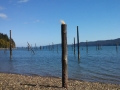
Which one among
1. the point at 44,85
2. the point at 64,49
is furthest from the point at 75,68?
the point at 64,49

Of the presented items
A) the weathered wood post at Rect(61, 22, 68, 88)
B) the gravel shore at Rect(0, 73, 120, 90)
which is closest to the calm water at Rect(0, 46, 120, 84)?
the gravel shore at Rect(0, 73, 120, 90)

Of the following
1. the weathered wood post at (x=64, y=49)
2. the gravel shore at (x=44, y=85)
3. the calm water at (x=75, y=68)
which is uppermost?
the weathered wood post at (x=64, y=49)

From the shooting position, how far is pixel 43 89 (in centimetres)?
1107

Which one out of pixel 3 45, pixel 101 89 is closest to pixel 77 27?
pixel 101 89

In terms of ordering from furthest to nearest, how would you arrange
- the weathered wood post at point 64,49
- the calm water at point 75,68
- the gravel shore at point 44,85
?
1. the calm water at point 75,68
2. the weathered wood post at point 64,49
3. the gravel shore at point 44,85

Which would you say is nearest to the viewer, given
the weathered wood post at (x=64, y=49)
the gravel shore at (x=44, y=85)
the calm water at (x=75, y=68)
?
the gravel shore at (x=44, y=85)

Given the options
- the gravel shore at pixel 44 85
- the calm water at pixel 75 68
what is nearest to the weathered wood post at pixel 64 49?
the gravel shore at pixel 44 85

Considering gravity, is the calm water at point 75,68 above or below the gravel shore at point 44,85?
below

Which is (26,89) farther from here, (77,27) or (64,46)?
(77,27)

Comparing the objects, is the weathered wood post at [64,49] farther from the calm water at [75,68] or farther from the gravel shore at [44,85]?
the calm water at [75,68]

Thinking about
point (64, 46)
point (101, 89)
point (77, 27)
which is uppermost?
point (77, 27)

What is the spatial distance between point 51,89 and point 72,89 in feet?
4.02

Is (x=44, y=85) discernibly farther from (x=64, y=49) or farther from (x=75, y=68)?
(x=75, y=68)

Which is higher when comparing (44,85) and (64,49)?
(64,49)
